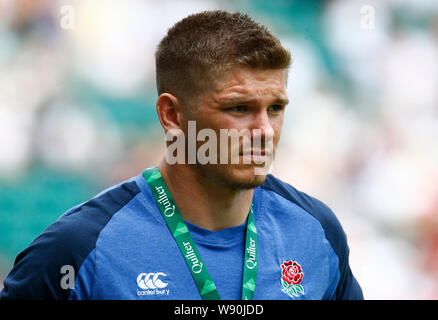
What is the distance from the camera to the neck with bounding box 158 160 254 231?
260 cm

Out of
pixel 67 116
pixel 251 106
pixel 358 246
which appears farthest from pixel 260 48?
pixel 358 246

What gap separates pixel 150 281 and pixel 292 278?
66 centimetres

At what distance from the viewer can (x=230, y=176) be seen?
2.49 m

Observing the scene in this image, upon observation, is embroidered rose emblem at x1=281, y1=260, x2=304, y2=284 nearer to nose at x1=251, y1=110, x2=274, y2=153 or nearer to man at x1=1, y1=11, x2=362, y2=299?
man at x1=1, y1=11, x2=362, y2=299

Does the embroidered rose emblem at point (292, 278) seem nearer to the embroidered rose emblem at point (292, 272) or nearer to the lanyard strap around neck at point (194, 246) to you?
the embroidered rose emblem at point (292, 272)

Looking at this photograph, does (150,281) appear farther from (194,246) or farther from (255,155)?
(255,155)

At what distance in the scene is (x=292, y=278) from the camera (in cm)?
266

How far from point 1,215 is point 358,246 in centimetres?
345

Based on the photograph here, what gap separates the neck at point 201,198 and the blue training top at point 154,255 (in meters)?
0.05

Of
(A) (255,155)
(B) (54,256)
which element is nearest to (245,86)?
(A) (255,155)

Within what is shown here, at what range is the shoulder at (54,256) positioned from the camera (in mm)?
2322

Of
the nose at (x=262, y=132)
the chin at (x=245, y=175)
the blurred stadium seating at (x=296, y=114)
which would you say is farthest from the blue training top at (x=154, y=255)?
the blurred stadium seating at (x=296, y=114)

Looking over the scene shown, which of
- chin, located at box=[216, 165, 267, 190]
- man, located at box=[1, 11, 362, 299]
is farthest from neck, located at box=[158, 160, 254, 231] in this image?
chin, located at box=[216, 165, 267, 190]

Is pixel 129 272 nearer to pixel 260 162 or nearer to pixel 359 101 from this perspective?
pixel 260 162
